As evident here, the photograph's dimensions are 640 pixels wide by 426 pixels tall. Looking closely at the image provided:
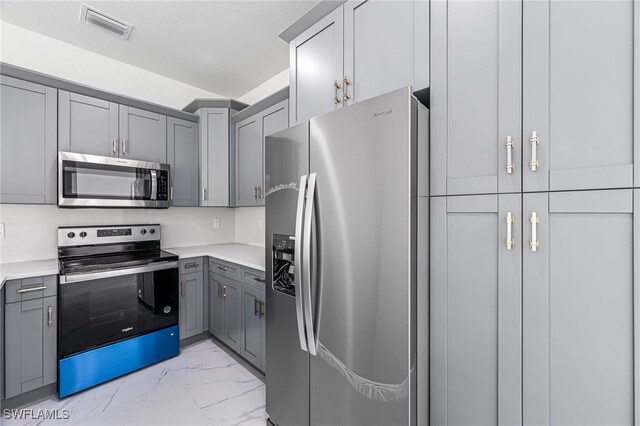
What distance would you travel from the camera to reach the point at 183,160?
2939 mm

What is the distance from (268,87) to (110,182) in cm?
182

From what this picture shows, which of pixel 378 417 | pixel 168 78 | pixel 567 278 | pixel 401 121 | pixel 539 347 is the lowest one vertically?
pixel 378 417

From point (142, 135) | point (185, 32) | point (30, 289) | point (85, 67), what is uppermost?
point (185, 32)

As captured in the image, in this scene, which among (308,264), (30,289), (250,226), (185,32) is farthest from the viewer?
(250,226)

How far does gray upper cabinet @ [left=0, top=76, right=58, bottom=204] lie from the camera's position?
2.00 m

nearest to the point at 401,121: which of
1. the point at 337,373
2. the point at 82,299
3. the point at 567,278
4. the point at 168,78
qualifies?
the point at 567,278

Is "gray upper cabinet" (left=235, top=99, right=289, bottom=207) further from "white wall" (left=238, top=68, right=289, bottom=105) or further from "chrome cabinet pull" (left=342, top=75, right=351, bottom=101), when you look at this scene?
"chrome cabinet pull" (left=342, top=75, right=351, bottom=101)

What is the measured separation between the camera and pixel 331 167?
1300 mm

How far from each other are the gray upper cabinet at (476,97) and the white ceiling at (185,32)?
1.36m

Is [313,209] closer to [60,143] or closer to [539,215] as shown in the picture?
[539,215]

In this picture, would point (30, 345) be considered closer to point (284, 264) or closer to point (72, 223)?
point (72, 223)

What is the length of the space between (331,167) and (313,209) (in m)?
0.22

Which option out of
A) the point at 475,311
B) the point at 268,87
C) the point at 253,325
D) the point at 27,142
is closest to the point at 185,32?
the point at 268,87

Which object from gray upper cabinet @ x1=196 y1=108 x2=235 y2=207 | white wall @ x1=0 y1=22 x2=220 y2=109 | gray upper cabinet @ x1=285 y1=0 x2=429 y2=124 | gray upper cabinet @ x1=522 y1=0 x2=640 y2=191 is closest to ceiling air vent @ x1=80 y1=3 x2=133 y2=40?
white wall @ x1=0 y1=22 x2=220 y2=109
